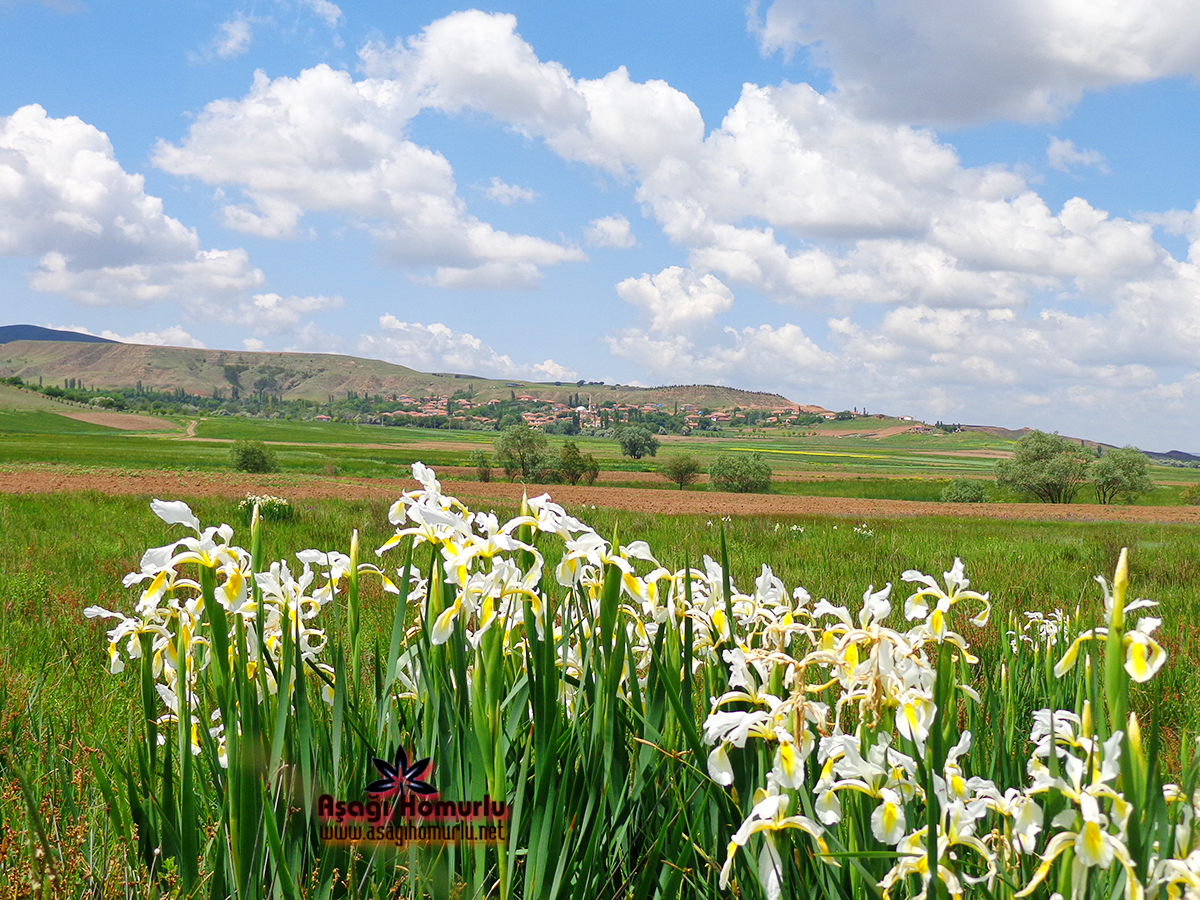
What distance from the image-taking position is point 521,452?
185 feet

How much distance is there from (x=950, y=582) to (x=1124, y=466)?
64.1 meters

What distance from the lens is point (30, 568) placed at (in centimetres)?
861

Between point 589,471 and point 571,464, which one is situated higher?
A: point 571,464

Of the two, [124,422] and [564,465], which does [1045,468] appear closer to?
[564,465]

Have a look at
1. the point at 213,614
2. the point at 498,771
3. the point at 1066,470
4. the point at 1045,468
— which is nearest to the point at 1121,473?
the point at 1066,470

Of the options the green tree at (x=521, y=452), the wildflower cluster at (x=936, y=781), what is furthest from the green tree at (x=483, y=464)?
the wildflower cluster at (x=936, y=781)

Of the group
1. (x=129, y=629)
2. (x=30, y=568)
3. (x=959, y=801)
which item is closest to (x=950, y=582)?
(x=959, y=801)

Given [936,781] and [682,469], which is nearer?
[936,781]

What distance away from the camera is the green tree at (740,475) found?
5794 centimetres

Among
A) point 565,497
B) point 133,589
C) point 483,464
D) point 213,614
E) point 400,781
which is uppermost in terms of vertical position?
point 213,614

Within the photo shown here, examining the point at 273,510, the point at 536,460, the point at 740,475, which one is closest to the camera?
the point at 273,510

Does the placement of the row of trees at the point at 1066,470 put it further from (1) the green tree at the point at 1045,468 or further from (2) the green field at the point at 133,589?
(2) the green field at the point at 133,589

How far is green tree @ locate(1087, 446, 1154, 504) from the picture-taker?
53.0 m

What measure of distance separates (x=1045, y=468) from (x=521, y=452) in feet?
126
